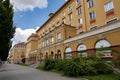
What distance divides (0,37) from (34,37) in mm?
46381

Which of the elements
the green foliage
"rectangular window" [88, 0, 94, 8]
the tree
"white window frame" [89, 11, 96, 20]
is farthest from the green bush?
"rectangular window" [88, 0, 94, 8]

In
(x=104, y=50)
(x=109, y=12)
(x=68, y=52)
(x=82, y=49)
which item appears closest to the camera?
(x=104, y=50)

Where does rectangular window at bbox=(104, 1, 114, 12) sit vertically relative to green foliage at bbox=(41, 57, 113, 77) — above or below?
above

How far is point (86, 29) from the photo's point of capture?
25.2 meters

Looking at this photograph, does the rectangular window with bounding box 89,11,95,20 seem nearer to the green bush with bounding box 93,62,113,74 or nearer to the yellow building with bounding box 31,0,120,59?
the yellow building with bounding box 31,0,120,59

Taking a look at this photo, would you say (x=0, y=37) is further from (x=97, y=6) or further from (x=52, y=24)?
(x=52, y=24)

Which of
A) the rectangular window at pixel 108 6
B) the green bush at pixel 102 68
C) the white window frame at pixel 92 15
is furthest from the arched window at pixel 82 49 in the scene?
the rectangular window at pixel 108 6

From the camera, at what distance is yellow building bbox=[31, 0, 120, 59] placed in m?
15.6

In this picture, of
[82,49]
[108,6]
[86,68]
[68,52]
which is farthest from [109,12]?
[86,68]

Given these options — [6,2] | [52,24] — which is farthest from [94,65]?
[52,24]

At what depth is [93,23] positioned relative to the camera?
23734 mm

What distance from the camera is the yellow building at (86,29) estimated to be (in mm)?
15631

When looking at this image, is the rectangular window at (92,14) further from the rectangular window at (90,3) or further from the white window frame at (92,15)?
the rectangular window at (90,3)

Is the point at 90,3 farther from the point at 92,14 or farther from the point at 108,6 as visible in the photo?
the point at 108,6
